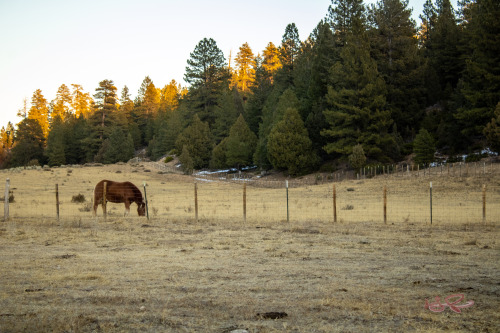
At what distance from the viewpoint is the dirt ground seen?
5613 millimetres

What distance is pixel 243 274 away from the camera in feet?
28.6

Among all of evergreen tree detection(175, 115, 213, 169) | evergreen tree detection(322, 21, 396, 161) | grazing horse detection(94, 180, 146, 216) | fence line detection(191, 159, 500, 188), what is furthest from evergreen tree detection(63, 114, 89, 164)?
grazing horse detection(94, 180, 146, 216)

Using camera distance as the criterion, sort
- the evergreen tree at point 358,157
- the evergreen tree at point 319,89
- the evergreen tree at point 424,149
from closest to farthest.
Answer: the evergreen tree at point 424,149 < the evergreen tree at point 358,157 < the evergreen tree at point 319,89

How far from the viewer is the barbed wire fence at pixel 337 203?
1936cm

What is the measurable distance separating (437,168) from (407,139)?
15.7 metres

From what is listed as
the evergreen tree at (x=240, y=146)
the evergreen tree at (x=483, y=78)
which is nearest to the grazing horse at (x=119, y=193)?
the evergreen tree at (x=483, y=78)

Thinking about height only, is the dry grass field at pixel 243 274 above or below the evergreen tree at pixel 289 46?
below

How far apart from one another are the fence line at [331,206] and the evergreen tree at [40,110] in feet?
235

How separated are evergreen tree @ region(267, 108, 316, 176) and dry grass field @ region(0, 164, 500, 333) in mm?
33646

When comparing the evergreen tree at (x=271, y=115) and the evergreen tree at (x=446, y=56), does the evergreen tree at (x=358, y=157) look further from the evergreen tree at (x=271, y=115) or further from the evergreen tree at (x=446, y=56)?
the evergreen tree at (x=446, y=56)

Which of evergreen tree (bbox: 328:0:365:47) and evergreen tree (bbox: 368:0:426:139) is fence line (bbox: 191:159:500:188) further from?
evergreen tree (bbox: 328:0:365:47)

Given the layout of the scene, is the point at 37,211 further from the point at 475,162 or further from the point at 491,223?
the point at 475,162

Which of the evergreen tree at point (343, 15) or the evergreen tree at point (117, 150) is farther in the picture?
the evergreen tree at point (117, 150)

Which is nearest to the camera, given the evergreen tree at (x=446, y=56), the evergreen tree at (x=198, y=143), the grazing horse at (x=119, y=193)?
the grazing horse at (x=119, y=193)
